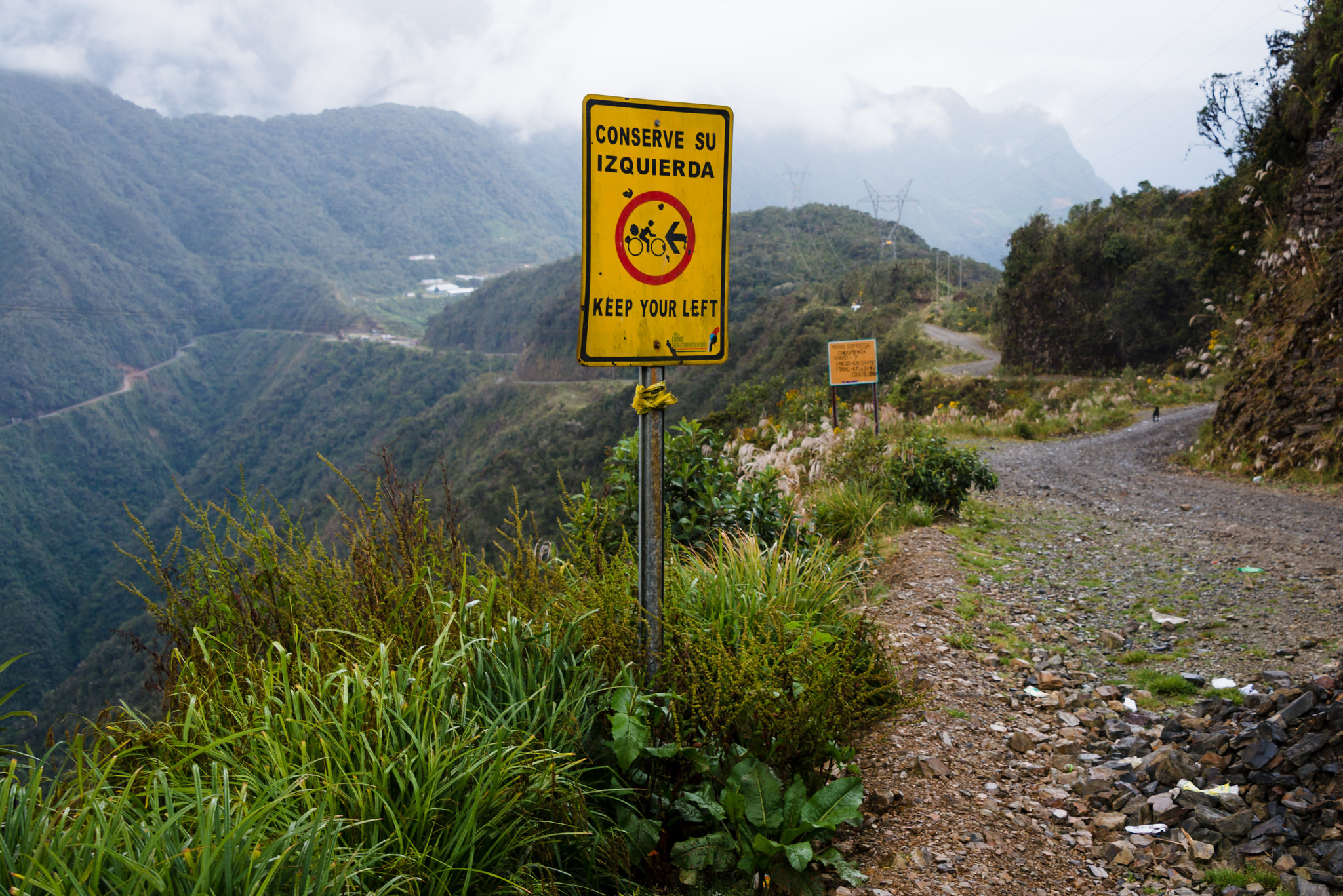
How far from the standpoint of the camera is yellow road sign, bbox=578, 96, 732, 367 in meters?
2.32

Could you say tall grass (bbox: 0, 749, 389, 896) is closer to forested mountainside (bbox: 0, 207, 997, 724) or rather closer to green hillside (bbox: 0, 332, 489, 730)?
forested mountainside (bbox: 0, 207, 997, 724)

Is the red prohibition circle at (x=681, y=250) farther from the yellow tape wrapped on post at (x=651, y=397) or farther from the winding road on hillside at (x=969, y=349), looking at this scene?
the winding road on hillside at (x=969, y=349)

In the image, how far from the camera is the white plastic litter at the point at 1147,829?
8.36 ft

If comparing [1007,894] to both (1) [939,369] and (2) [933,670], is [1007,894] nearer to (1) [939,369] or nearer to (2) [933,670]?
(2) [933,670]

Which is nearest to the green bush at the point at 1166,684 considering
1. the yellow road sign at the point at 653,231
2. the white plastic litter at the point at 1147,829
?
the white plastic litter at the point at 1147,829

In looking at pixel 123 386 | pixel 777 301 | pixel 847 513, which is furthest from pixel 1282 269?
pixel 123 386

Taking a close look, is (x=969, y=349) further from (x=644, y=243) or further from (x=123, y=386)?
(x=123, y=386)

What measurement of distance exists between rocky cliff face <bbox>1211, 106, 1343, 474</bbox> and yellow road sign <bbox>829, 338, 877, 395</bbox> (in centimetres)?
519

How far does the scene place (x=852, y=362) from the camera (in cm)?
991

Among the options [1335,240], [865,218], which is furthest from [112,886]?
[865,218]

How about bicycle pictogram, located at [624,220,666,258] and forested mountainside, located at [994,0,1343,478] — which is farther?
forested mountainside, located at [994,0,1343,478]

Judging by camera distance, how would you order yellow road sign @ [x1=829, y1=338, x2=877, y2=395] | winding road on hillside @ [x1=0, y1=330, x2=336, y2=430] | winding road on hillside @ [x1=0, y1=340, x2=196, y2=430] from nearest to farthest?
1. yellow road sign @ [x1=829, y1=338, x2=877, y2=395]
2. winding road on hillside @ [x1=0, y1=330, x2=336, y2=430]
3. winding road on hillside @ [x1=0, y1=340, x2=196, y2=430]

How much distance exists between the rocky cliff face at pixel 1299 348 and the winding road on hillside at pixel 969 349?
19.0m

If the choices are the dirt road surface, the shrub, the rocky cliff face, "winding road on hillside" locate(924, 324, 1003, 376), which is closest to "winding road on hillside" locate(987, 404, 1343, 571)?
the dirt road surface
